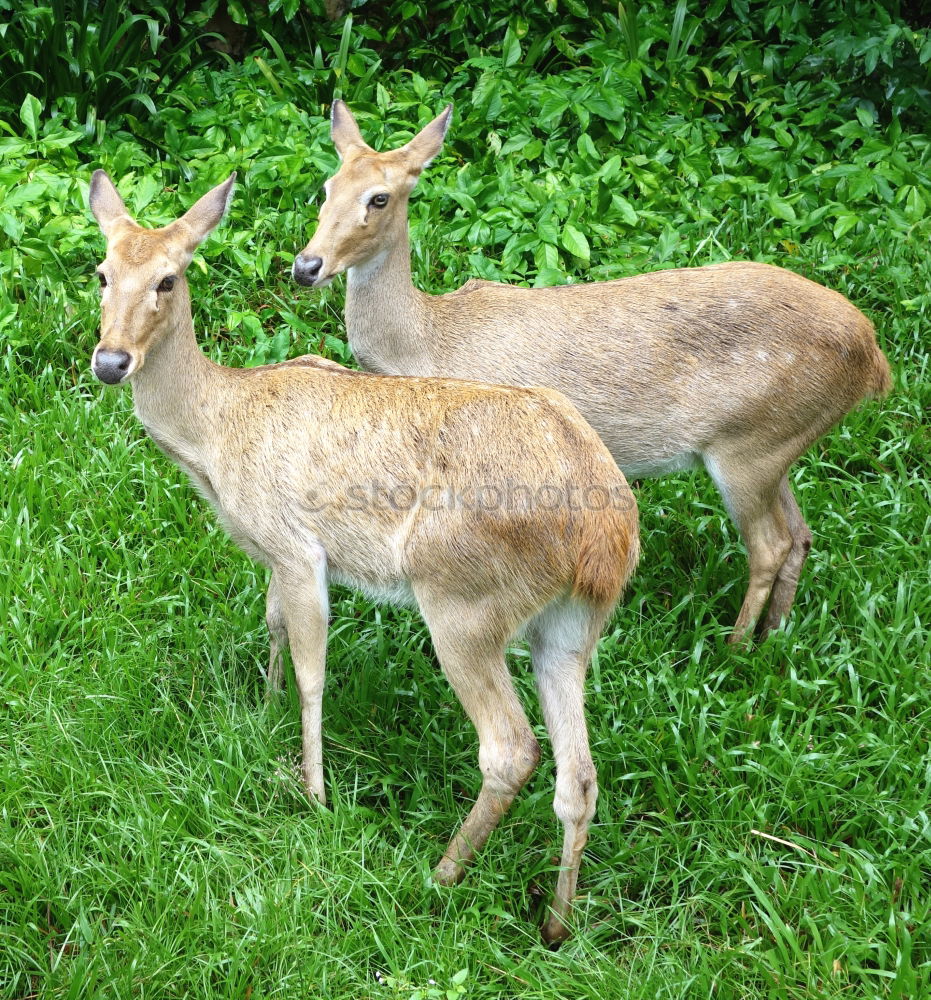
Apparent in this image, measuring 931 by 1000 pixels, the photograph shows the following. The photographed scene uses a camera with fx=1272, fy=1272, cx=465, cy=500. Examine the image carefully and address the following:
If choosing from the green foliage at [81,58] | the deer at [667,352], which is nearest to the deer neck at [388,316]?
the deer at [667,352]

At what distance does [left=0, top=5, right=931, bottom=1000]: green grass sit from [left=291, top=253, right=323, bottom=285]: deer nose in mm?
1096

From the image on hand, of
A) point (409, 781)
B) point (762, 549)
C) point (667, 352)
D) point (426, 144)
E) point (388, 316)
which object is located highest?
point (426, 144)

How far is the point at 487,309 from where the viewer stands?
522cm

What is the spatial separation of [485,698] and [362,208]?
7.17ft

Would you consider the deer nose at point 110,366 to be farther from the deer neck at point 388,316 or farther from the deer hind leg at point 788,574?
the deer hind leg at point 788,574

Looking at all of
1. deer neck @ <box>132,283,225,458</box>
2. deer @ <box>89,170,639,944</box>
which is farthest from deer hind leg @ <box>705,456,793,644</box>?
deer neck @ <box>132,283,225,458</box>

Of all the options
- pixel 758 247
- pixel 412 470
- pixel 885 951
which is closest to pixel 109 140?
pixel 758 247

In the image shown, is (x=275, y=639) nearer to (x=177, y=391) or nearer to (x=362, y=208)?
(x=177, y=391)

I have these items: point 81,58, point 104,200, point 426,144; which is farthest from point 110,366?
point 81,58

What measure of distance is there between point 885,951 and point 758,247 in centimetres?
417

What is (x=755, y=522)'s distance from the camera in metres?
5.02

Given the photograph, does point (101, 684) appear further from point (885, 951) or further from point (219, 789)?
point (885, 951)

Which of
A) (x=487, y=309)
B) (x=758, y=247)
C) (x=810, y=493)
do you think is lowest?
(x=810, y=493)

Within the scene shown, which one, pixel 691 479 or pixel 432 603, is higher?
pixel 432 603
